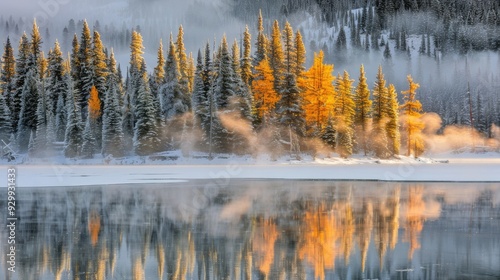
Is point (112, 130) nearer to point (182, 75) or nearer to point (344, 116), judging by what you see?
point (182, 75)

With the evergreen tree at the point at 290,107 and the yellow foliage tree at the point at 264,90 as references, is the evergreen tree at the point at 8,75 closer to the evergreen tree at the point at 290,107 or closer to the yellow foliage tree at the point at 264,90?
the yellow foliage tree at the point at 264,90

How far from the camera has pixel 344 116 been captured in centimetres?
7731

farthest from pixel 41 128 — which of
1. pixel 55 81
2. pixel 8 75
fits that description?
pixel 8 75

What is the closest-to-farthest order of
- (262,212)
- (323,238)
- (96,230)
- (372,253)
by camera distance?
1. (372,253)
2. (323,238)
3. (96,230)
4. (262,212)

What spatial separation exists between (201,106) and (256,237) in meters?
58.0

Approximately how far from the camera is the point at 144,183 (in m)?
37.3

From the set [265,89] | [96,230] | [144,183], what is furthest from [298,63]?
[96,230]

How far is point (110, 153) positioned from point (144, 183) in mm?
35492

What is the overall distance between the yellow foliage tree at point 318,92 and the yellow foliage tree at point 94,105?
27049 millimetres

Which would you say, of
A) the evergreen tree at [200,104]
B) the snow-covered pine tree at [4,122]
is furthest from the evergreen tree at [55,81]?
the evergreen tree at [200,104]

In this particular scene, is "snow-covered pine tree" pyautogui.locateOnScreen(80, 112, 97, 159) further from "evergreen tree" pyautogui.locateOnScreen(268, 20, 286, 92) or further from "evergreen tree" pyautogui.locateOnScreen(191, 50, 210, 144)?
"evergreen tree" pyautogui.locateOnScreen(268, 20, 286, 92)

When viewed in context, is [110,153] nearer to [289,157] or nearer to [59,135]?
[59,135]

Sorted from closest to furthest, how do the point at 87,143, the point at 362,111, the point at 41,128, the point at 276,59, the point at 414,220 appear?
the point at 414,220, the point at 87,143, the point at 41,128, the point at 276,59, the point at 362,111

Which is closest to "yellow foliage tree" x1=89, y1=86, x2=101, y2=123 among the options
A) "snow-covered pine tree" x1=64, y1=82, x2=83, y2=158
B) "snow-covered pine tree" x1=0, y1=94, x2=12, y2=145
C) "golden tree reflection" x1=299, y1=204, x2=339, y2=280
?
"snow-covered pine tree" x1=64, y1=82, x2=83, y2=158
